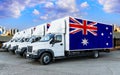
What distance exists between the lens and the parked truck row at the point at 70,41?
1478 cm

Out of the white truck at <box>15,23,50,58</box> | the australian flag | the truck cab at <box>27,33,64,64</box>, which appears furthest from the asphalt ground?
the white truck at <box>15,23,50,58</box>

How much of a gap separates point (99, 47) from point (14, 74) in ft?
30.9

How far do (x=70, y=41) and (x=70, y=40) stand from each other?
7 cm

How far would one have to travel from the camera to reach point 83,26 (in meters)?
16.9

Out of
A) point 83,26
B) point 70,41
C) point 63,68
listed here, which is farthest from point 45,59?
point 83,26

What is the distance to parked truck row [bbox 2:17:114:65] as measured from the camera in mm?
14779

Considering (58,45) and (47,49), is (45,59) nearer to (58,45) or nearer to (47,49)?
(47,49)

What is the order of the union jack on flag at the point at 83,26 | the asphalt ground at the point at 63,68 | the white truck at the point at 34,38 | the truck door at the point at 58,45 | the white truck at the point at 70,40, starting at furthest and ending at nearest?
the white truck at the point at 34,38 → the union jack on flag at the point at 83,26 → the truck door at the point at 58,45 → the white truck at the point at 70,40 → the asphalt ground at the point at 63,68

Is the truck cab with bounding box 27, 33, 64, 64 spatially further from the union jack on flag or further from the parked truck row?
the union jack on flag

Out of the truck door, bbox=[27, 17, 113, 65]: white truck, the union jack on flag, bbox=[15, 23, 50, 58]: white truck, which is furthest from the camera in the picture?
bbox=[15, 23, 50, 58]: white truck

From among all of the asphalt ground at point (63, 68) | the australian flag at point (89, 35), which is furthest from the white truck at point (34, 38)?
the australian flag at point (89, 35)

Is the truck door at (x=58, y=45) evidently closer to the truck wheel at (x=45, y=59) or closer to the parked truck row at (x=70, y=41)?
the parked truck row at (x=70, y=41)

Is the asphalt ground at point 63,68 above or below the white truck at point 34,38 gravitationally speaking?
below

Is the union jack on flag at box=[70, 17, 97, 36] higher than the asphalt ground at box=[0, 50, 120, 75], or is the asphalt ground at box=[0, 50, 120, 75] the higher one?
the union jack on flag at box=[70, 17, 97, 36]
